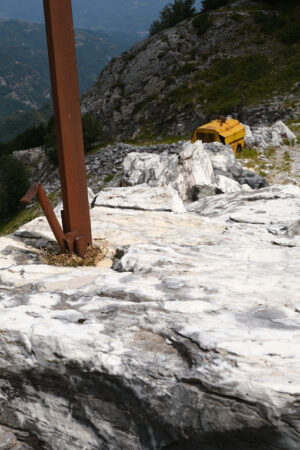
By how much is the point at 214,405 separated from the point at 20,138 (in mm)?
77178

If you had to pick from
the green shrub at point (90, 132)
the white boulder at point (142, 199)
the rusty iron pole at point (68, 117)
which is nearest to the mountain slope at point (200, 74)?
the green shrub at point (90, 132)

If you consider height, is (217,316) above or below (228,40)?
below

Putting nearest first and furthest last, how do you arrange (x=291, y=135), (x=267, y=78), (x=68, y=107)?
(x=68, y=107)
(x=291, y=135)
(x=267, y=78)

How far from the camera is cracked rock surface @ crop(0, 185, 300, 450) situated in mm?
3113

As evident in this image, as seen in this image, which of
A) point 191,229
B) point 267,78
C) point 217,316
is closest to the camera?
point 217,316

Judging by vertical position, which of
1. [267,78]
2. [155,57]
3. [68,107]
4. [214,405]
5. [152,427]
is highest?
[155,57]

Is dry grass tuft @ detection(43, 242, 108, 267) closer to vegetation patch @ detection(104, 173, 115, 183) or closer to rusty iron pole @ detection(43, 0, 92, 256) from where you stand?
rusty iron pole @ detection(43, 0, 92, 256)

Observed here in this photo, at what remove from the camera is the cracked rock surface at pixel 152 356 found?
3113 mm

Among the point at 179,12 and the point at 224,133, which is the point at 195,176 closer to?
the point at 224,133

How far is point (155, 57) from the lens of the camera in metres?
56.8

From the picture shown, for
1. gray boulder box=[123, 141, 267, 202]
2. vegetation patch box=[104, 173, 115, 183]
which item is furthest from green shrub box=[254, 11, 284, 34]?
gray boulder box=[123, 141, 267, 202]

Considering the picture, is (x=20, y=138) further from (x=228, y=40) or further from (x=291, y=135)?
(x=291, y=135)

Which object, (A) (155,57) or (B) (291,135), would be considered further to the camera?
(A) (155,57)

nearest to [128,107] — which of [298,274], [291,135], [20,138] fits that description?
[20,138]
